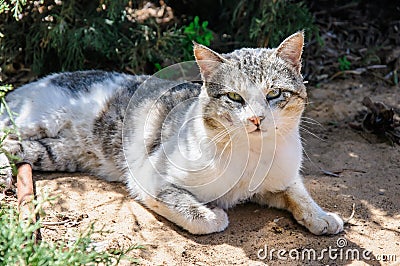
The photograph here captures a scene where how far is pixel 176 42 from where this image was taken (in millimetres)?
5707

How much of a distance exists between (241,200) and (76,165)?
52.5 inches

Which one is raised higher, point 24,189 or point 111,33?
point 111,33

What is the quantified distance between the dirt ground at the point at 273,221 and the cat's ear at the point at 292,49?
3.42 feet

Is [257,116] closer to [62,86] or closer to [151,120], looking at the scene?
[151,120]

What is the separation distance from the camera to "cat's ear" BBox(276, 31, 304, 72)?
3.61 meters

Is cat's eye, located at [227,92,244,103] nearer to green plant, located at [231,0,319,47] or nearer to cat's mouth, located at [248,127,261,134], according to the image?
cat's mouth, located at [248,127,261,134]

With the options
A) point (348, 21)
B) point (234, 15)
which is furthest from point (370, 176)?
point (348, 21)

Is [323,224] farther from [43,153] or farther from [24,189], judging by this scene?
[43,153]

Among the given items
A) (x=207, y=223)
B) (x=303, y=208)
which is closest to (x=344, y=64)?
(x=303, y=208)

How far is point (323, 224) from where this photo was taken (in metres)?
3.69

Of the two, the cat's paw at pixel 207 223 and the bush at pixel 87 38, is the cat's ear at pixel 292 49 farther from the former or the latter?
the bush at pixel 87 38

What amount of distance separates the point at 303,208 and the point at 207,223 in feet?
2.10

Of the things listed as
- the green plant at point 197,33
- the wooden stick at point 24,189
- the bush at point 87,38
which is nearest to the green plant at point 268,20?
the green plant at point 197,33

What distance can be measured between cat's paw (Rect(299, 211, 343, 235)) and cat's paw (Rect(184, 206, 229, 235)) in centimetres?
55
